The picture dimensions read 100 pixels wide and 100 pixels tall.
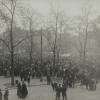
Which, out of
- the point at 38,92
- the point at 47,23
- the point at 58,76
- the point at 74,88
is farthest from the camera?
the point at 47,23

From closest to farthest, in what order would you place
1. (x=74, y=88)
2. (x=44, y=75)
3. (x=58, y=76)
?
(x=74, y=88) → (x=58, y=76) → (x=44, y=75)

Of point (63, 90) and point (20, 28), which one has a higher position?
point (20, 28)

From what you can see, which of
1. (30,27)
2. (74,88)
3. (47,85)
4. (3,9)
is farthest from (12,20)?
(30,27)

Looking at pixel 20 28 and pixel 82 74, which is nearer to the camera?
pixel 82 74

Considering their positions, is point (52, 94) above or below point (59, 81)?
below

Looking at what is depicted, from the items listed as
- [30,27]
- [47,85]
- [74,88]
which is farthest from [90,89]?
[30,27]

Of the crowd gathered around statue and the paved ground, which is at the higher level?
the crowd gathered around statue

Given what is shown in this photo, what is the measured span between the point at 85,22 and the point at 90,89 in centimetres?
1393

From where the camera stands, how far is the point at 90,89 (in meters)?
22.5

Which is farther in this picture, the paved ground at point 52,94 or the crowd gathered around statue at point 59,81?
the paved ground at point 52,94

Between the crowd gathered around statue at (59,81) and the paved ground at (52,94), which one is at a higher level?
the crowd gathered around statue at (59,81)

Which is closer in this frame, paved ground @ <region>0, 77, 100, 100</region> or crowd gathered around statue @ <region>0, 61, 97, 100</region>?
crowd gathered around statue @ <region>0, 61, 97, 100</region>

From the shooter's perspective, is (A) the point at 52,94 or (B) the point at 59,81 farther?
(B) the point at 59,81

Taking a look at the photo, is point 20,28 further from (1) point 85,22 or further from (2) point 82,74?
(2) point 82,74
